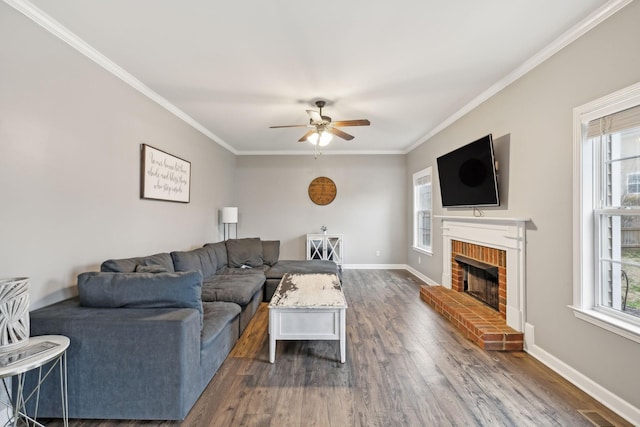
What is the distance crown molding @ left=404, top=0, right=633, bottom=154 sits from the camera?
1.82 m

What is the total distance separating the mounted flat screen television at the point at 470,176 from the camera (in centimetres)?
302

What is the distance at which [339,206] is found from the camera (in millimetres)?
6230

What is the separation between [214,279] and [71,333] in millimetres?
1937

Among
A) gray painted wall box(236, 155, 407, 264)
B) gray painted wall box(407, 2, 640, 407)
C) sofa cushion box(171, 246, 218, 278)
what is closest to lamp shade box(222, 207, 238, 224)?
gray painted wall box(236, 155, 407, 264)

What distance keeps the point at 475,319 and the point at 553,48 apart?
256 centimetres

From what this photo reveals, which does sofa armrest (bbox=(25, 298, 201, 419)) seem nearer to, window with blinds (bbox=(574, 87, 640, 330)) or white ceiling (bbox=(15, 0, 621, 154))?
white ceiling (bbox=(15, 0, 621, 154))

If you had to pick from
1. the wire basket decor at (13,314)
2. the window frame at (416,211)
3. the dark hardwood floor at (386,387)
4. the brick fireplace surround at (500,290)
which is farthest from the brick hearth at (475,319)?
the wire basket decor at (13,314)

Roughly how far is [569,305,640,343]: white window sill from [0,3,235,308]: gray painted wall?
386cm

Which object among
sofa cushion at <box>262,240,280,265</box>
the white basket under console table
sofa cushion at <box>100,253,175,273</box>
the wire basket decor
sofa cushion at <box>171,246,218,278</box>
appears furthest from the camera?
the white basket under console table

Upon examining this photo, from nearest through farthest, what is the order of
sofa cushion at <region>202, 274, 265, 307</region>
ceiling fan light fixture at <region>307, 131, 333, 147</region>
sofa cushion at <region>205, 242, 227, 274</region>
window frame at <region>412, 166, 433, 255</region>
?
sofa cushion at <region>202, 274, 265, 307</region>, ceiling fan light fixture at <region>307, 131, 333, 147</region>, sofa cushion at <region>205, 242, 227, 274</region>, window frame at <region>412, 166, 433, 255</region>

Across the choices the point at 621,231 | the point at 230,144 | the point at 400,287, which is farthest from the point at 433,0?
the point at 230,144

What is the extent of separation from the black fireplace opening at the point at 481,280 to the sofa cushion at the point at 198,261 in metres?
3.46

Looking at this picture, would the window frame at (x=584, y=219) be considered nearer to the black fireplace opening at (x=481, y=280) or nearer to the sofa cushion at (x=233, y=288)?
the black fireplace opening at (x=481, y=280)

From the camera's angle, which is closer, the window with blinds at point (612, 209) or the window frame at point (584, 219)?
the window with blinds at point (612, 209)
